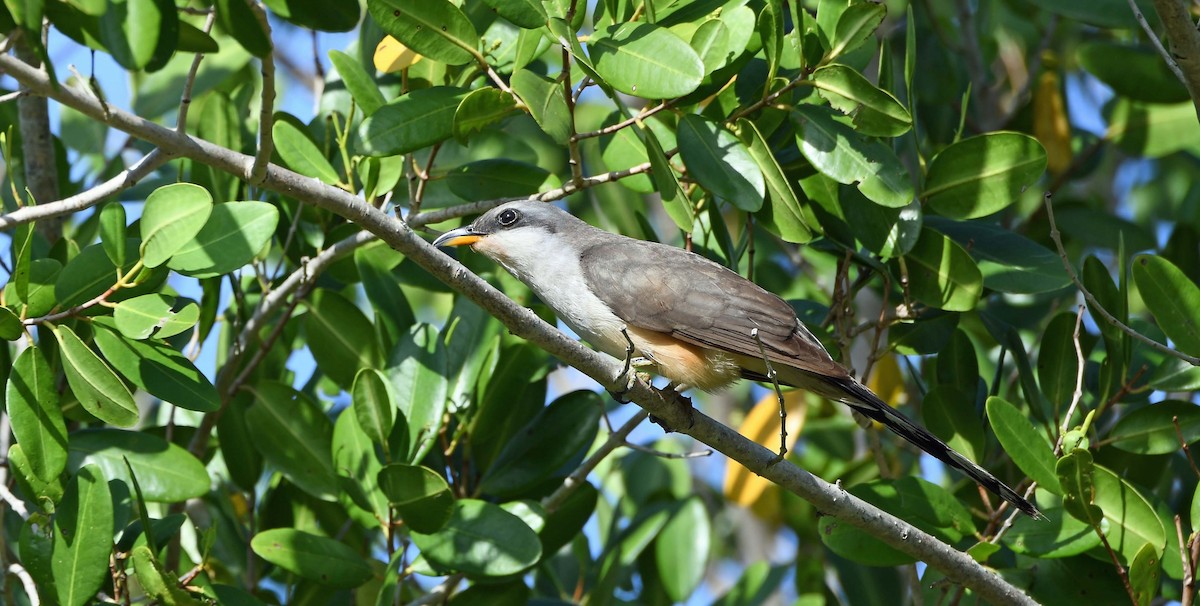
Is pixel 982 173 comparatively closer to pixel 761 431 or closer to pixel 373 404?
pixel 761 431

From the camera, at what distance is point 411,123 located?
4.34m

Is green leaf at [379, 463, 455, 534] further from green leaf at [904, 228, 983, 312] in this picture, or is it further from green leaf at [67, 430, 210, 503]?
green leaf at [904, 228, 983, 312]

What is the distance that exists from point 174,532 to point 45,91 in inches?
75.9

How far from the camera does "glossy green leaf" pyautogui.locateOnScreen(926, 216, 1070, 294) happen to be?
4.86 metres

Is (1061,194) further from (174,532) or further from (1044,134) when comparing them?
(174,532)

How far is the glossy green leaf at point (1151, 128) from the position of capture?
21.3 ft

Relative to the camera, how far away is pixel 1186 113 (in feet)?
21.3

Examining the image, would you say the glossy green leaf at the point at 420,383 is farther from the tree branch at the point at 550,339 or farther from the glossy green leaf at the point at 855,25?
the glossy green leaf at the point at 855,25

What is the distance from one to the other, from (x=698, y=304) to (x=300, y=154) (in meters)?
1.81

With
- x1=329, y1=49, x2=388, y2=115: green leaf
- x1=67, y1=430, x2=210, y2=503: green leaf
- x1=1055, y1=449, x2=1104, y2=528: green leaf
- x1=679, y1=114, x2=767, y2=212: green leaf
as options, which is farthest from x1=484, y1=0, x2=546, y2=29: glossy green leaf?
x1=1055, y1=449, x2=1104, y2=528: green leaf

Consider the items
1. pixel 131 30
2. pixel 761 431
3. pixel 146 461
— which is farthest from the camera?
pixel 761 431

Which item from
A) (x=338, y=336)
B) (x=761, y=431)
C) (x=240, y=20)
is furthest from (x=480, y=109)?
(x=761, y=431)

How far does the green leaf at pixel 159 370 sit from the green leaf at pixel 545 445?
136 cm

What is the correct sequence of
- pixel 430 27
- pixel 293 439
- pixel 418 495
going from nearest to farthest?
1. pixel 430 27
2. pixel 418 495
3. pixel 293 439
